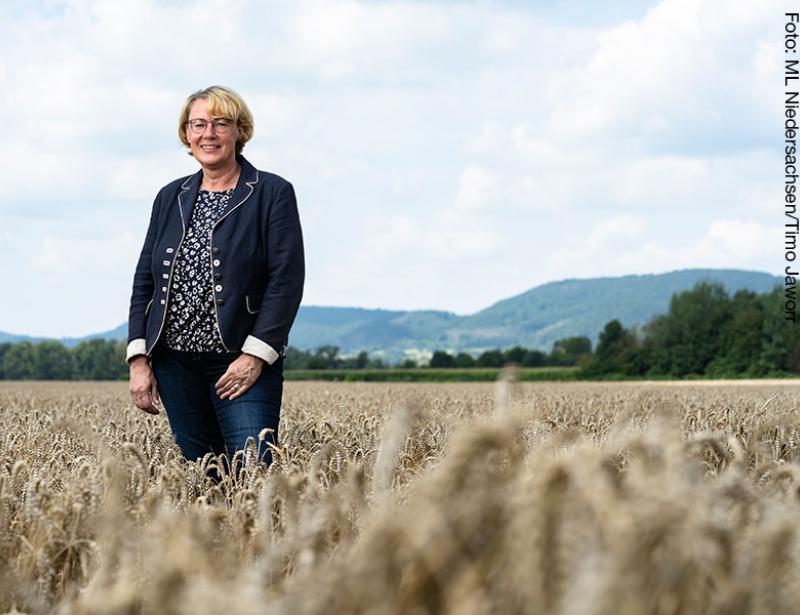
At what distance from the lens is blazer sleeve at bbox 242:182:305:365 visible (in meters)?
5.01

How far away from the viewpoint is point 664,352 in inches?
3118

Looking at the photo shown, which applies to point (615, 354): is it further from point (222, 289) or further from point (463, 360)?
point (222, 289)

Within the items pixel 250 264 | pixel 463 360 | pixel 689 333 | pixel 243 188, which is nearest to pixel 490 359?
pixel 463 360

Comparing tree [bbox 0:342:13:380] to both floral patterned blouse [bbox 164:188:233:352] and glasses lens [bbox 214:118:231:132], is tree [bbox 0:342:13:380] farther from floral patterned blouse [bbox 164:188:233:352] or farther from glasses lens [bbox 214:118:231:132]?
glasses lens [bbox 214:118:231:132]

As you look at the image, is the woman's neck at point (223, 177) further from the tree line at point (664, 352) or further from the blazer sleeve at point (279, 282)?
the tree line at point (664, 352)

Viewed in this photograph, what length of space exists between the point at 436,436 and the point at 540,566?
397 centimetres

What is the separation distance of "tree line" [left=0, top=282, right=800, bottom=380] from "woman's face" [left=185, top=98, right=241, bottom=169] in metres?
61.1

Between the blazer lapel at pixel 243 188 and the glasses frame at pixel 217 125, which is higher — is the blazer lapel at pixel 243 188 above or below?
below

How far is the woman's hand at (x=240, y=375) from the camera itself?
4996 mm

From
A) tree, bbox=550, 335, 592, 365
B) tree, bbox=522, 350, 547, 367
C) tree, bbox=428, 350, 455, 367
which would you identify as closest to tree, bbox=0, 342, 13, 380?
tree, bbox=428, 350, 455, 367

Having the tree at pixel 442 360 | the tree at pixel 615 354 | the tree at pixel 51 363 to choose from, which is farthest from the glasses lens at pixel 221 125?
the tree at pixel 51 363

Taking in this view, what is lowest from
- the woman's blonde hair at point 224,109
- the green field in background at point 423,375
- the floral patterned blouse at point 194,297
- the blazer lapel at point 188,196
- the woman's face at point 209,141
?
the green field in background at point 423,375

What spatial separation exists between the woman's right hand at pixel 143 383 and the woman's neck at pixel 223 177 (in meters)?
1.02

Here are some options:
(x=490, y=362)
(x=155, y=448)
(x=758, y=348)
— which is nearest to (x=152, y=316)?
(x=155, y=448)
